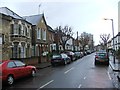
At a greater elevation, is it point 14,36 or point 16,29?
point 16,29

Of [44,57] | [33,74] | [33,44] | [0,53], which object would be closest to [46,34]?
[33,44]

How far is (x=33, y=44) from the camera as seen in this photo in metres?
36.2

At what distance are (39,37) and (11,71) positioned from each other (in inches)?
989

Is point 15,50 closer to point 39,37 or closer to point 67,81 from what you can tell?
point 39,37

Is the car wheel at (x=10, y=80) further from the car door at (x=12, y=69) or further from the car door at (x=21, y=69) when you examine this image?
the car door at (x=21, y=69)

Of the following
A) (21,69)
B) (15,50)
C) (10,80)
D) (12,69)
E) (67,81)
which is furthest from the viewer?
(15,50)

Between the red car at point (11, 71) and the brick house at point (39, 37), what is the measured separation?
18.0m

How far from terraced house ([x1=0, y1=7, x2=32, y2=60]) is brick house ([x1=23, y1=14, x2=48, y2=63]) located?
2350 mm

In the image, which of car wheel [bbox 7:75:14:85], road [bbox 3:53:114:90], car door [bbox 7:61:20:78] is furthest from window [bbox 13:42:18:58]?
car wheel [bbox 7:75:14:85]

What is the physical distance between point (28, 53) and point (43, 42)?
6.82 metres

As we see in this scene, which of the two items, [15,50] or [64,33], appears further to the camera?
[64,33]

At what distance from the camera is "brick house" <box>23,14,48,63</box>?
36.1 m

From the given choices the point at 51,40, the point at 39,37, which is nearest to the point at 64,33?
the point at 51,40

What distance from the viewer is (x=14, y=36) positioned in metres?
28.5
